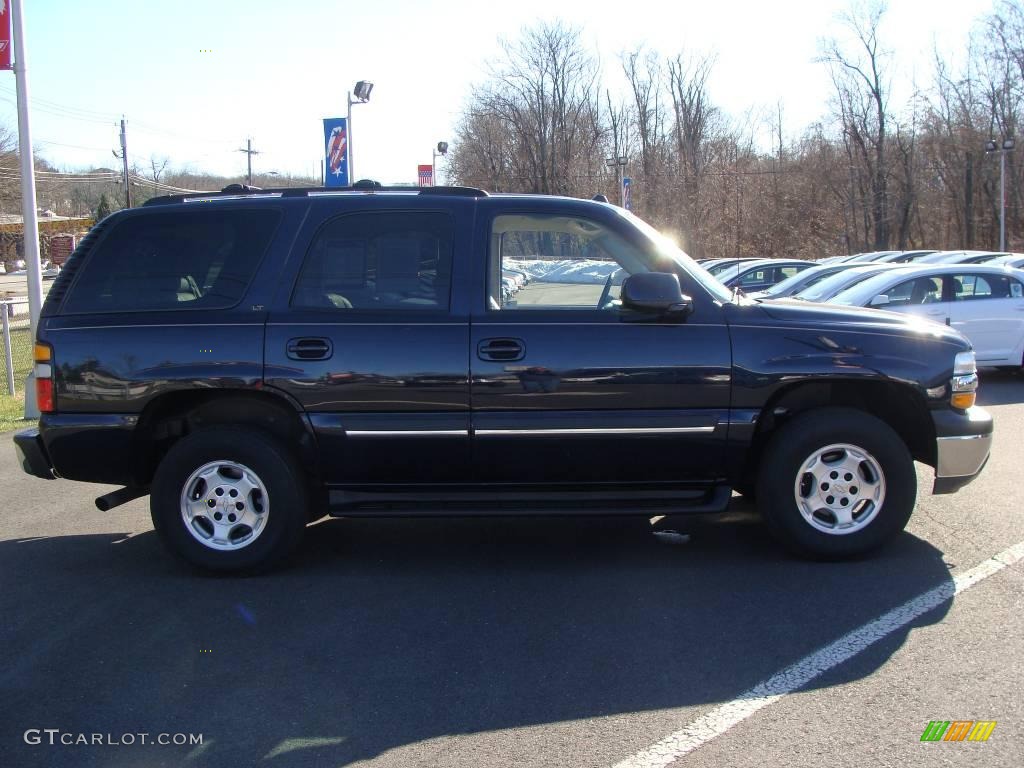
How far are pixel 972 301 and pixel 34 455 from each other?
36.4 feet

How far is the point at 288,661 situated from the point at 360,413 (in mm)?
1412

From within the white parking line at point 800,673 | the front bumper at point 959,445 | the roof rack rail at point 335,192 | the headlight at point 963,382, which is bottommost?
the white parking line at point 800,673

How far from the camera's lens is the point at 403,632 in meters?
4.40

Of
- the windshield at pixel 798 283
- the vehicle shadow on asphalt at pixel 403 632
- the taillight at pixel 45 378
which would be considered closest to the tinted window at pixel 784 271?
the windshield at pixel 798 283

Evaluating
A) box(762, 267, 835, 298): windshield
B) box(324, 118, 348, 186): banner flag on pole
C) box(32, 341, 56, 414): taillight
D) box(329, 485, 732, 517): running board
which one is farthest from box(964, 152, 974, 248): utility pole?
box(32, 341, 56, 414): taillight

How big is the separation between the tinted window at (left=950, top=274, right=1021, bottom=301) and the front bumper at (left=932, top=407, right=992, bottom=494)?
7.63m

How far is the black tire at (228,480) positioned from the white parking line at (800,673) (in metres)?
2.58

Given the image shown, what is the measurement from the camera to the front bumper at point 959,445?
5184 millimetres

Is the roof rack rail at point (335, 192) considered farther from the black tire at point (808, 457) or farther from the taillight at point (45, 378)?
the black tire at point (808, 457)

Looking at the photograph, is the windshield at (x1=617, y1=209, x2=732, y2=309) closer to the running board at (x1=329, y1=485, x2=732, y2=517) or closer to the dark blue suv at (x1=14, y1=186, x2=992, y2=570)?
the dark blue suv at (x1=14, y1=186, x2=992, y2=570)

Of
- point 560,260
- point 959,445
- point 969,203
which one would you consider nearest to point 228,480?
point 560,260

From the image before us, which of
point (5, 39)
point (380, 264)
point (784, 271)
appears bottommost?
point (380, 264)

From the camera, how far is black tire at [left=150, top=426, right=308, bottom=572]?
510 cm

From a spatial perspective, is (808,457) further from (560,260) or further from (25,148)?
(25,148)
